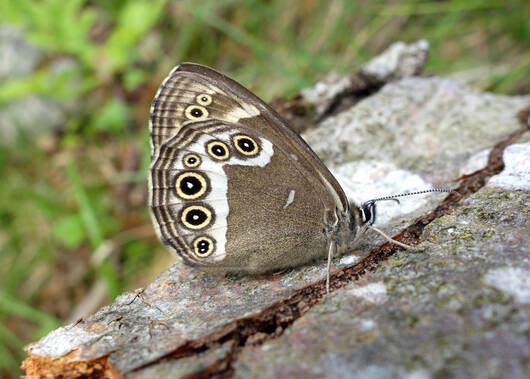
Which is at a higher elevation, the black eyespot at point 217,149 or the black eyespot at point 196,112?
the black eyespot at point 196,112

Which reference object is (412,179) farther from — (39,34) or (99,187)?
(39,34)

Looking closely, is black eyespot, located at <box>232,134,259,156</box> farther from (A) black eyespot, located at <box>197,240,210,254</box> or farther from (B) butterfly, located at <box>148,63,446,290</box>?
(A) black eyespot, located at <box>197,240,210,254</box>

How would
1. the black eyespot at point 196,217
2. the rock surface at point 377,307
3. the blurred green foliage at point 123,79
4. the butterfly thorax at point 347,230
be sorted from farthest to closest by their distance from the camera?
the blurred green foliage at point 123,79, the black eyespot at point 196,217, the butterfly thorax at point 347,230, the rock surface at point 377,307

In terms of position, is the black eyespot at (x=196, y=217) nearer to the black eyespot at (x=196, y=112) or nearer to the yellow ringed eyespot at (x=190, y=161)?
the yellow ringed eyespot at (x=190, y=161)

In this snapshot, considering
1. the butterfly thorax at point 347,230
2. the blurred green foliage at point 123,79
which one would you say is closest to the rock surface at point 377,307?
the butterfly thorax at point 347,230

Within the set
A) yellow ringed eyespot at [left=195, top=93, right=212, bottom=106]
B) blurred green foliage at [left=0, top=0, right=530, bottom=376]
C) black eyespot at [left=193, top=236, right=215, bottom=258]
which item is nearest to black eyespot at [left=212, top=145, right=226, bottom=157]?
yellow ringed eyespot at [left=195, top=93, right=212, bottom=106]

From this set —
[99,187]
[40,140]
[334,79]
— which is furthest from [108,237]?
[334,79]

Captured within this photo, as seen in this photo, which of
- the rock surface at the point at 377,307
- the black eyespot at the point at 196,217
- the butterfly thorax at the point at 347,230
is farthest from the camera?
the black eyespot at the point at 196,217
